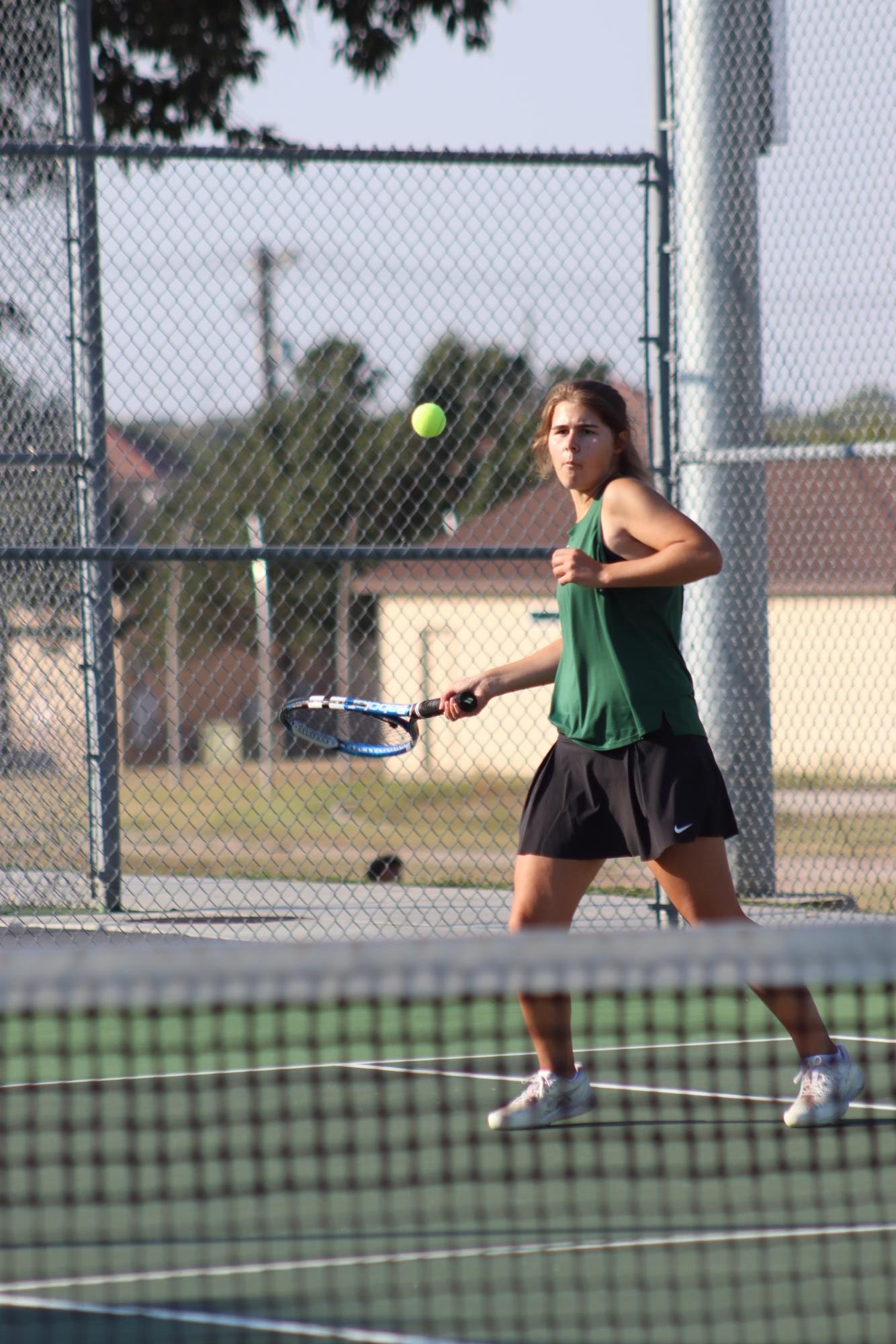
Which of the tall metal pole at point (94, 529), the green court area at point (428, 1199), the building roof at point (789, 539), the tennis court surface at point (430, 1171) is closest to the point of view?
the tennis court surface at point (430, 1171)

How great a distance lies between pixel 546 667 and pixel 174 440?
30.8m

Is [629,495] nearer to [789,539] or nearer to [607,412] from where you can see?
[607,412]

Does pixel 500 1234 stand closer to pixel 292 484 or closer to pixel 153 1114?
pixel 153 1114

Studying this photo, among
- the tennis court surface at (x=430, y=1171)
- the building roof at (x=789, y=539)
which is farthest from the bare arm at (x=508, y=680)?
the building roof at (x=789, y=539)

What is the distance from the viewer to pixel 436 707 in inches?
179

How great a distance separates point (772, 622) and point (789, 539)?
158 inches

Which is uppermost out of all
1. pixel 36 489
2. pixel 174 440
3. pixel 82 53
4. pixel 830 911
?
pixel 174 440

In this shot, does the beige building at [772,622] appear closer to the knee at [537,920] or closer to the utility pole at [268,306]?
the utility pole at [268,306]

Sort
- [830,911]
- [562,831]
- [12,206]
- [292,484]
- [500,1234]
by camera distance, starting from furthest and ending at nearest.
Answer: [292,484]
[830,911]
[12,206]
[562,831]
[500,1234]

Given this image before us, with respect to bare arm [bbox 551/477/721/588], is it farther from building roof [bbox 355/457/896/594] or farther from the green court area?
building roof [bbox 355/457/896/594]

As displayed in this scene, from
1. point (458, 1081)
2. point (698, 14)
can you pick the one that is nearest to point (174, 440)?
point (698, 14)

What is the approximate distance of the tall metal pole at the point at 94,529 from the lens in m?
6.82

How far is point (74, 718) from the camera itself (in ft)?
23.0

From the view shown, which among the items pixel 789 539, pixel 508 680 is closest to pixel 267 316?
pixel 789 539
